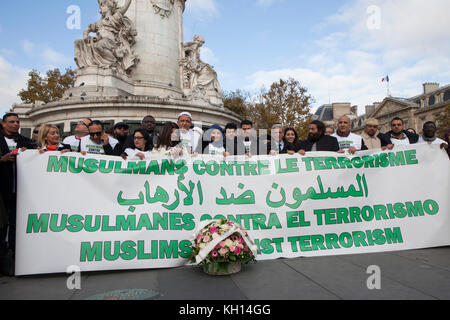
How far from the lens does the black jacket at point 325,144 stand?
5.85m

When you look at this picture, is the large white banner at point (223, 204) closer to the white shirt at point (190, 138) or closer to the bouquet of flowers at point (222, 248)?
the bouquet of flowers at point (222, 248)

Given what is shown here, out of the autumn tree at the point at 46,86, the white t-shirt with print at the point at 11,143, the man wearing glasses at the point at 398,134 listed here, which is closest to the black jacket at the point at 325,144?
the man wearing glasses at the point at 398,134

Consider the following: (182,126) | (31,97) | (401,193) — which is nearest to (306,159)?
(401,193)

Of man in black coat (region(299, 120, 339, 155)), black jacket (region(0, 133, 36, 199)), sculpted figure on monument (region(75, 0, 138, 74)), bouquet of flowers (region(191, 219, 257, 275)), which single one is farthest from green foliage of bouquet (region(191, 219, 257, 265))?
sculpted figure on monument (region(75, 0, 138, 74))

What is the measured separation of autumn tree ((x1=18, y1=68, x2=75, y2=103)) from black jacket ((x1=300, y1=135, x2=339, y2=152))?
41.0m

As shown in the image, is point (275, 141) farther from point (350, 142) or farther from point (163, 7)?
point (163, 7)

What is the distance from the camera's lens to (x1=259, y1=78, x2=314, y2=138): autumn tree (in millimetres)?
33969

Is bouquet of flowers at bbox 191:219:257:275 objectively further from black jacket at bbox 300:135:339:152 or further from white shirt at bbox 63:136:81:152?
white shirt at bbox 63:136:81:152

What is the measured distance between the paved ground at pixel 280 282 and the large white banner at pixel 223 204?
0.96 ft

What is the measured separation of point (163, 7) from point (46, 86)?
1133 inches

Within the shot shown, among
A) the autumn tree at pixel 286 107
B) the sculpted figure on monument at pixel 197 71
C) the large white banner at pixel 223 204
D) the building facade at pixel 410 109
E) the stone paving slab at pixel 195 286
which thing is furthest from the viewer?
the building facade at pixel 410 109

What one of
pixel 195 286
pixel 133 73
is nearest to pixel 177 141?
pixel 195 286
